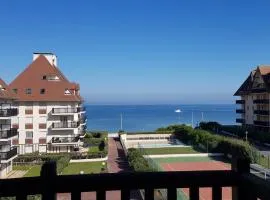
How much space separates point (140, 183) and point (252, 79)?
6943 centimetres

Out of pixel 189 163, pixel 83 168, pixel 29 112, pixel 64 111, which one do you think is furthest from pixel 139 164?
pixel 29 112

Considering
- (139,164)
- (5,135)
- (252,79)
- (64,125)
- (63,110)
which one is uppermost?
(252,79)

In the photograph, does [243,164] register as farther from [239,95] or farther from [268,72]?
[239,95]

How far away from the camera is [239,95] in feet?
247

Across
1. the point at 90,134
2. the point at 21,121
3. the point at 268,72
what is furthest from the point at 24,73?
the point at 268,72

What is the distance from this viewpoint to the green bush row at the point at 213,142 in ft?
135

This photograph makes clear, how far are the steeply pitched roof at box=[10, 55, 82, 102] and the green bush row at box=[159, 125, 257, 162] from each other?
1859 cm

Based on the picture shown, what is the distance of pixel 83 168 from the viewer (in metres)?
40.7

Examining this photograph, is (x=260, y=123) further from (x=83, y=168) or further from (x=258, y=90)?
(x=83, y=168)

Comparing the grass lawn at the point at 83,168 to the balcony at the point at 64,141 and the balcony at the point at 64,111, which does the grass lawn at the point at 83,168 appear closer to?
the balcony at the point at 64,141

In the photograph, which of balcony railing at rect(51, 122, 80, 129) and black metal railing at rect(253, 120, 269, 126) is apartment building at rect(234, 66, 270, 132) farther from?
balcony railing at rect(51, 122, 80, 129)

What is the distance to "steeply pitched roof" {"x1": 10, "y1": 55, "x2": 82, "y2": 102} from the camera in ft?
177

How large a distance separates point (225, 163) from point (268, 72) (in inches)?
1021

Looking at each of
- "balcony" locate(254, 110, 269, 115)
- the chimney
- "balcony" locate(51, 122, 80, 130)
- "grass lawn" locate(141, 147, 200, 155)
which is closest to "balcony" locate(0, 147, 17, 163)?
"balcony" locate(51, 122, 80, 130)
